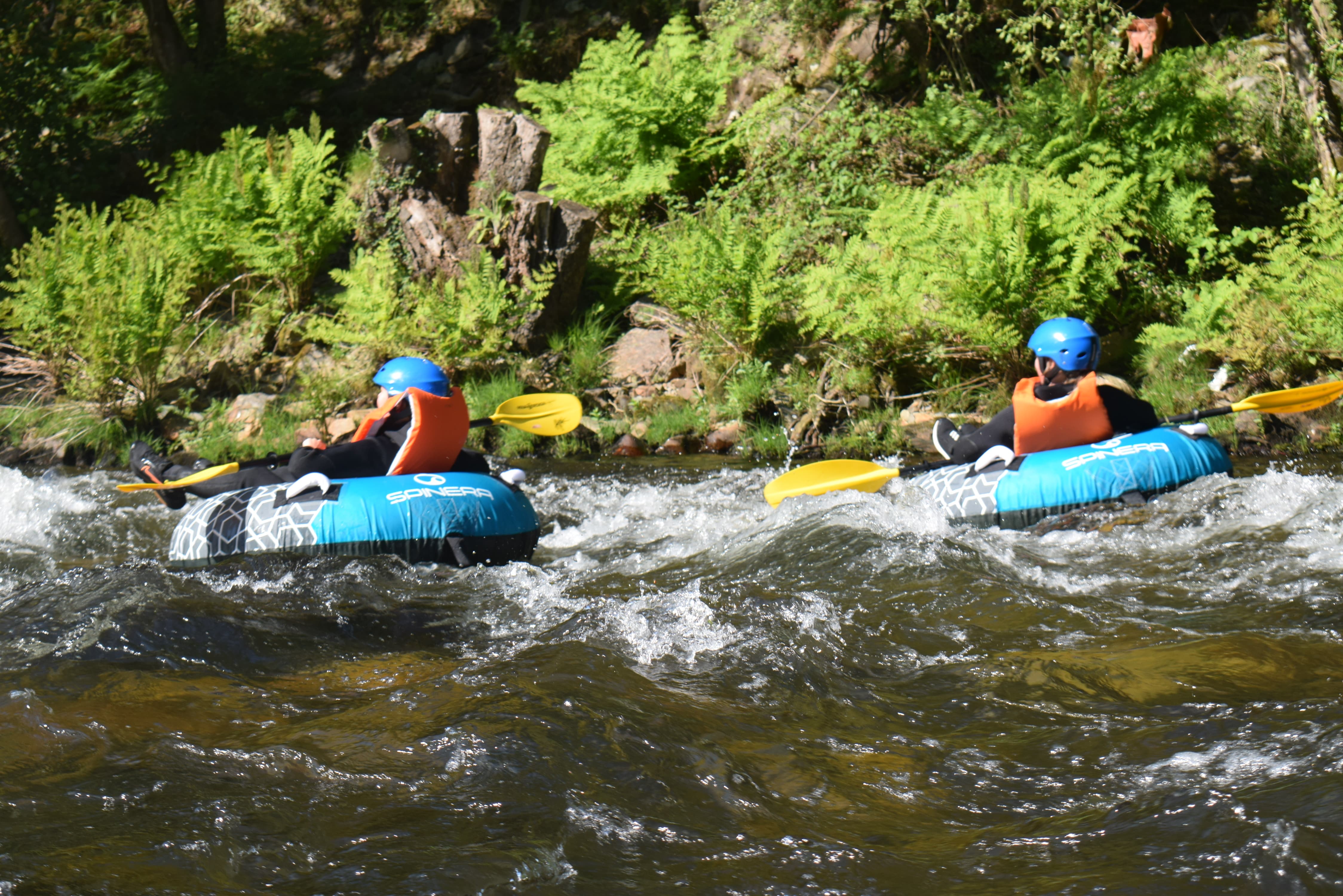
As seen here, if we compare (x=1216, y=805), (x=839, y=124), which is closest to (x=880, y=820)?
(x=1216, y=805)

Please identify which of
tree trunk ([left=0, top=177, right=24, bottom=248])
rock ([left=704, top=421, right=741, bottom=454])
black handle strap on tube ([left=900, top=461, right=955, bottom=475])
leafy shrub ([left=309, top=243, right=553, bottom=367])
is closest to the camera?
black handle strap on tube ([left=900, top=461, right=955, bottom=475])

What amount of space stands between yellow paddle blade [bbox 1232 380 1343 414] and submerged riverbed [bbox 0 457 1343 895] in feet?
3.04

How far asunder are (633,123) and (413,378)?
6131 millimetres

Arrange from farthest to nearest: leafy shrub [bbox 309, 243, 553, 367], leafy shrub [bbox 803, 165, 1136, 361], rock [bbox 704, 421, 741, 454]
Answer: leafy shrub [bbox 309, 243, 553, 367]
rock [bbox 704, 421, 741, 454]
leafy shrub [bbox 803, 165, 1136, 361]

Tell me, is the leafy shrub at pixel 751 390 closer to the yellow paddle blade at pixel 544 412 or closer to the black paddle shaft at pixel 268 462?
the yellow paddle blade at pixel 544 412

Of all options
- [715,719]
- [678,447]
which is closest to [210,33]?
[678,447]

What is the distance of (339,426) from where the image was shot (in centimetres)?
908

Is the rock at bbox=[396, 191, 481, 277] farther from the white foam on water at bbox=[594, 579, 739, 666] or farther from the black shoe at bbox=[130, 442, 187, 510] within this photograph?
the white foam on water at bbox=[594, 579, 739, 666]

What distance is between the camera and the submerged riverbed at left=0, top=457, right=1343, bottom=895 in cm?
225

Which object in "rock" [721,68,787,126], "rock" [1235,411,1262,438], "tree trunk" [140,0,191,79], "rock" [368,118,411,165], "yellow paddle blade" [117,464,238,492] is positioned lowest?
"rock" [1235,411,1262,438]

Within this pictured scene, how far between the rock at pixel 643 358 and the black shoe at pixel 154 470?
4.26m

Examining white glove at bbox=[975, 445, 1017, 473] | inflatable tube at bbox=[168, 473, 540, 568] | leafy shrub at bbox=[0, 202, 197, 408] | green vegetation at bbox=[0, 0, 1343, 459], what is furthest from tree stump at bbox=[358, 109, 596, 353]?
white glove at bbox=[975, 445, 1017, 473]

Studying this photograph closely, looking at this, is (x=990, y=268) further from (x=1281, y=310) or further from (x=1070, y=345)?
(x=1070, y=345)

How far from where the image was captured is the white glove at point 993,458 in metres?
5.54
